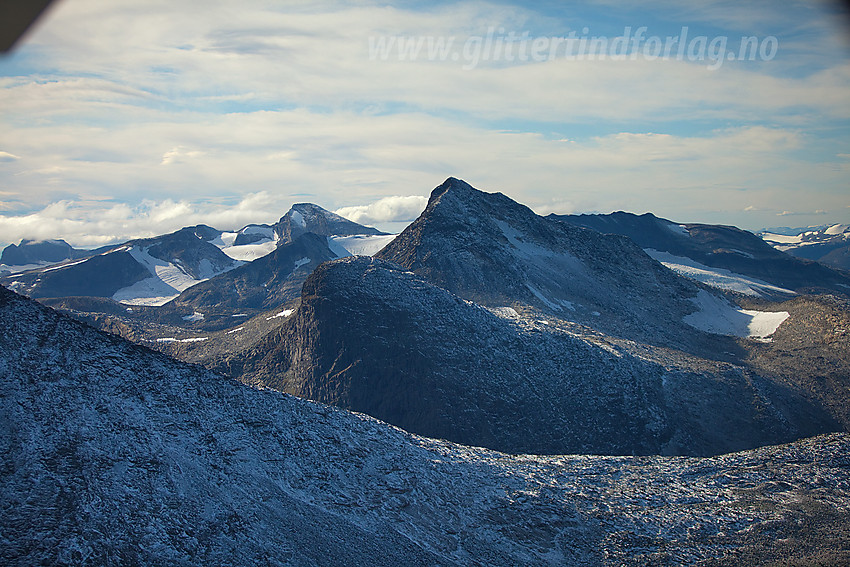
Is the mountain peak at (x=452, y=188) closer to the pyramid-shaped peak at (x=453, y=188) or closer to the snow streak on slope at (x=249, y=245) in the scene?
the pyramid-shaped peak at (x=453, y=188)

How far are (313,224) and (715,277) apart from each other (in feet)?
307

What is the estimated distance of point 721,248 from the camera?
115m

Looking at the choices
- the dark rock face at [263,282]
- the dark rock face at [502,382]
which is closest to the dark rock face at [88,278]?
the dark rock face at [263,282]

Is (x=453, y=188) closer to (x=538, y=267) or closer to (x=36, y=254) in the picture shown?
(x=538, y=267)

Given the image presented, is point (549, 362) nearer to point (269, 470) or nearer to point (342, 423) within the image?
point (342, 423)

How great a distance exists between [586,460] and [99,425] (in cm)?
1752

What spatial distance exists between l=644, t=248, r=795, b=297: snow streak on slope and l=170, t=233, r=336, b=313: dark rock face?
63129 millimetres

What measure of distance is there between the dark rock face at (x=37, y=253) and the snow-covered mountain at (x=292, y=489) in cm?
16552

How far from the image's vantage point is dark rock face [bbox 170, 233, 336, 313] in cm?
9562

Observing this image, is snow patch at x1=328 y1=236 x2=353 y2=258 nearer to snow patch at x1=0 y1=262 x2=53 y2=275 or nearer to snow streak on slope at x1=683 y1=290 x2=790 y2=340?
snow streak on slope at x1=683 y1=290 x2=790 y2=340

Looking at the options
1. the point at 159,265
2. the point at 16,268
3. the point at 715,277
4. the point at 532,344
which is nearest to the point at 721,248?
the point at 715,277

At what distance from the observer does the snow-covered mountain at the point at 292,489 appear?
13.7 m

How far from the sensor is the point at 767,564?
49.3 feet

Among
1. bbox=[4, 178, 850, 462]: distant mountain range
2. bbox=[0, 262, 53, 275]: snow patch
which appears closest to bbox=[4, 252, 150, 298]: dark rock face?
bbox=[0, 262, 53, 275]: snow patch
